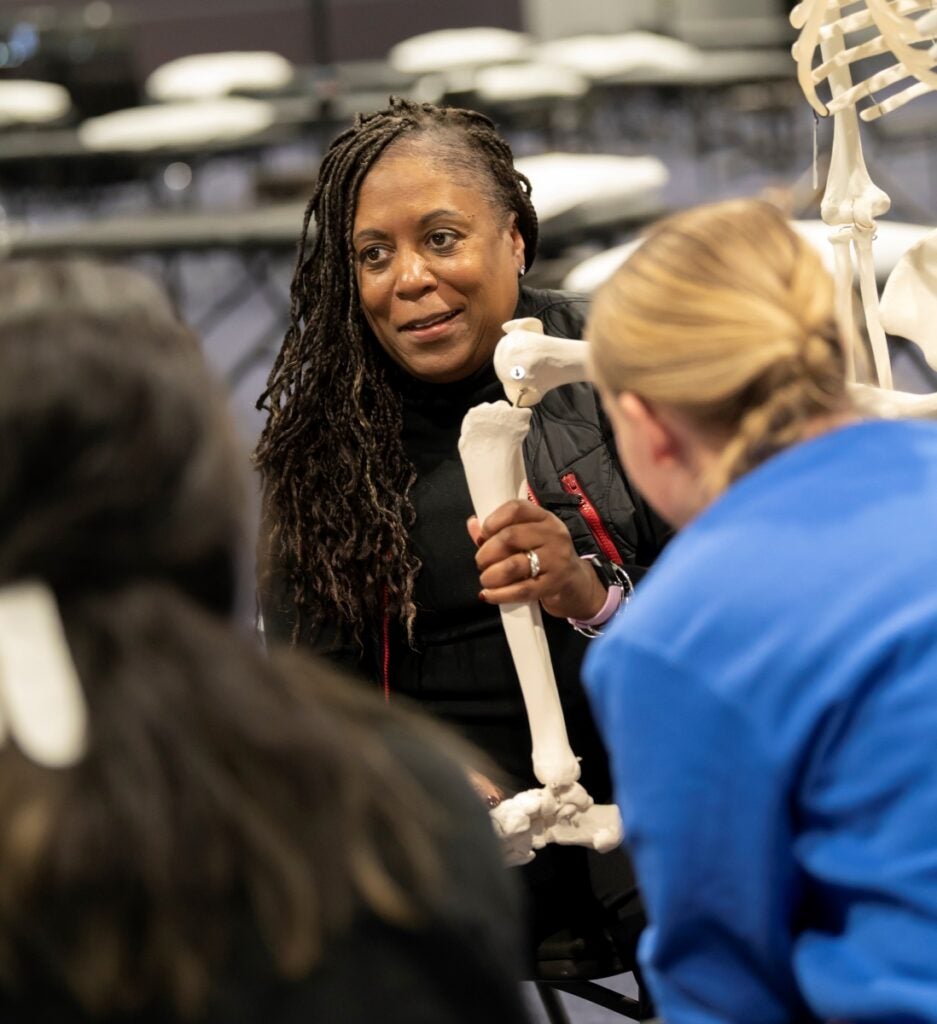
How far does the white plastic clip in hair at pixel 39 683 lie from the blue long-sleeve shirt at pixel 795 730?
40 centimetres

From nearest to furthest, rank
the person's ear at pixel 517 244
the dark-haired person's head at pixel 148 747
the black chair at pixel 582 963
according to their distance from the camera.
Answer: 1. the dark-haired person's head at pixel 148 747
2. the black chair at pixel 582 963
3. the person's ear at pixel 517 244

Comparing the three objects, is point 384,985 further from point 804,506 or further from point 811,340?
point 811,340

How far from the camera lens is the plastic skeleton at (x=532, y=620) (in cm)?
171

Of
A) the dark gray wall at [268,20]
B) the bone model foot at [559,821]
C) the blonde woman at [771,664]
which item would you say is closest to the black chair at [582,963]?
the bone model foot at [559,821]

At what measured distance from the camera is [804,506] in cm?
112

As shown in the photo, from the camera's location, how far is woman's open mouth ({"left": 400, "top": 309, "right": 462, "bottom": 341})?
1.92m

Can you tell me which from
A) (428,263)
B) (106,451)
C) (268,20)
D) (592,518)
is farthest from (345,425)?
(268,20)

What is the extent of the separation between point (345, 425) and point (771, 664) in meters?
0.97

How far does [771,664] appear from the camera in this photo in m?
1.07

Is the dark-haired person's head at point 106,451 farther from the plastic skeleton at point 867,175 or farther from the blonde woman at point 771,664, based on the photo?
the plastic skeleton at point 867,175

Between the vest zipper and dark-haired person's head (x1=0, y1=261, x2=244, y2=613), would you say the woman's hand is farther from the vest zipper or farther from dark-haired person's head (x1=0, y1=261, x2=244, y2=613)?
dark-haired person's head (x1=0, y1=261, x2=244, y2=613)

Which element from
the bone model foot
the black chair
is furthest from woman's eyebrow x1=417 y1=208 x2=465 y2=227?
the black chair

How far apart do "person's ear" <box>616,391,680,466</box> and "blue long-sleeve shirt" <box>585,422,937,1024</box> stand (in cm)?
9

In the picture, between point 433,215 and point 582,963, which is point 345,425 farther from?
point 582,963
